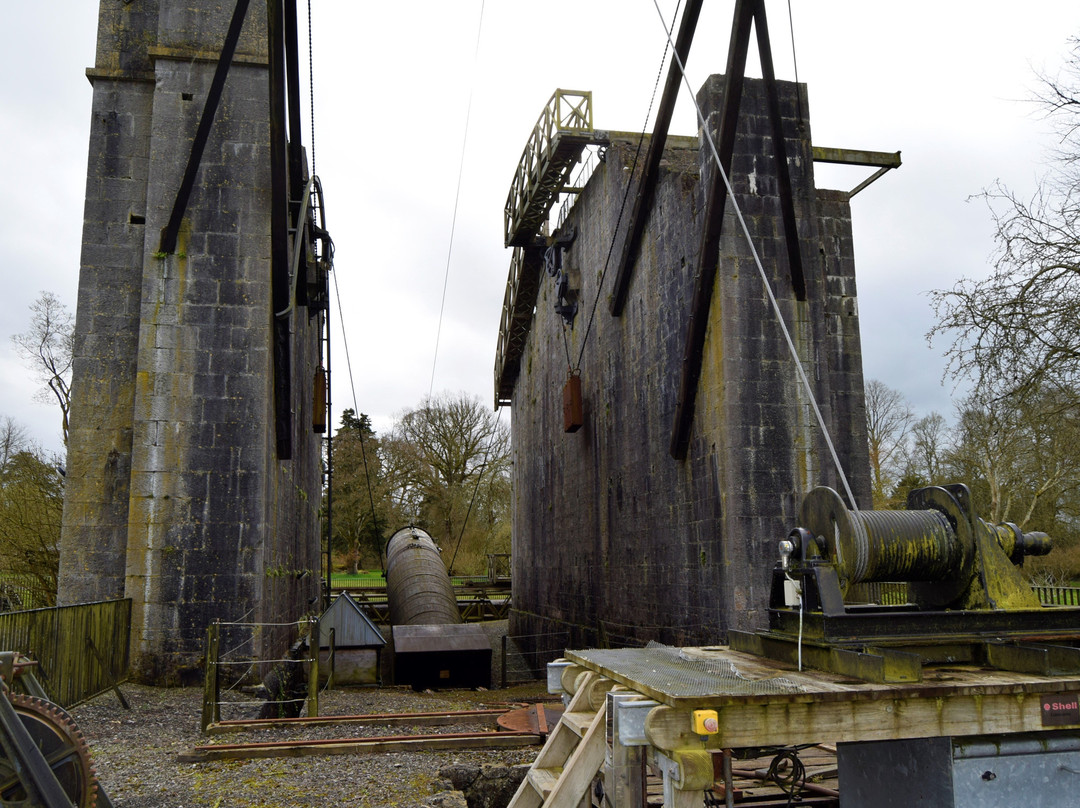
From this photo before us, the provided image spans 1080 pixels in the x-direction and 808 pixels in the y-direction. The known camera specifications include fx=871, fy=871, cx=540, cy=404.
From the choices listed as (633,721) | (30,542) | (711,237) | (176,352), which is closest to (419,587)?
(30,542)

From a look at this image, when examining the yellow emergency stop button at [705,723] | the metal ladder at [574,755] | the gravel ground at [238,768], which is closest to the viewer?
the yellow emergency stop button at [705,723]

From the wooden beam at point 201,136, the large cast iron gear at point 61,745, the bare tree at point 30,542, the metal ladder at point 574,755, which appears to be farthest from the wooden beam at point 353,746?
the bare tree at point 30,542

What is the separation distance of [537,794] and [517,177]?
18.9 meters

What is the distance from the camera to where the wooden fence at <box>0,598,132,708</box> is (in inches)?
321

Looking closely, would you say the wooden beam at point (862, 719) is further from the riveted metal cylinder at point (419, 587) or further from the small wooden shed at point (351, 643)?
the riveted metal cylinder at point (419, 587)

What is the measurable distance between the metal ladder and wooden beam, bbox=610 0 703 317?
733 cm

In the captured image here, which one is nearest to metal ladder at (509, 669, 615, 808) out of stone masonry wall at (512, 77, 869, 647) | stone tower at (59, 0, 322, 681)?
stone masonry wall at (512, 77, 869, 647)

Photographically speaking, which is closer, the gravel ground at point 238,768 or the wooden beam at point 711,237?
the gravel ground at point 238,768

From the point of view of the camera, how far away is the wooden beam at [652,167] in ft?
35.8

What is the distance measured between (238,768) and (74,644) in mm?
3233

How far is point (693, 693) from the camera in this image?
3.43 m

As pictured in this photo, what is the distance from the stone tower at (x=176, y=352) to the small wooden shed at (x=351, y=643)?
1.63 metres

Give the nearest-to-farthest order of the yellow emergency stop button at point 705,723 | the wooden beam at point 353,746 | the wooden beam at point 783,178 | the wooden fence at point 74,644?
the yellow emergency stop button at point 705,723 → the wooden beam at point 353,746 → the wooden fence at point 74,644 → the wooden beam at point 783,178

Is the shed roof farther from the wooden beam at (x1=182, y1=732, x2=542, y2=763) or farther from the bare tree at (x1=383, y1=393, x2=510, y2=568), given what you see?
the bare tree at (x1=383, y1=393, x2=510, y2=568)
